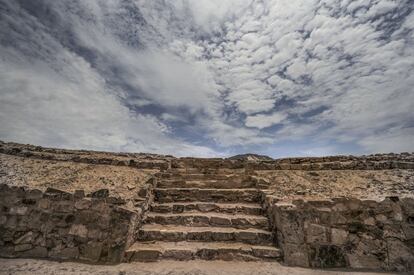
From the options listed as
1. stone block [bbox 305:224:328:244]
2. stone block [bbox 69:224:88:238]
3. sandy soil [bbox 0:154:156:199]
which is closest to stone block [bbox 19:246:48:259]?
stone block [bbox 69:224:88:238]

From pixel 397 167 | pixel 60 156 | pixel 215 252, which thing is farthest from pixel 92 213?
pixel 397 167

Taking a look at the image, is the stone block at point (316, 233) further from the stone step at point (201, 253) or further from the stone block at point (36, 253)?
the stone block at point (36, 253)

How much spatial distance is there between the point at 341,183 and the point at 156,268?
22.5 ft

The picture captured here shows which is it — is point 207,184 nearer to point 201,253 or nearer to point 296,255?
point 201,253

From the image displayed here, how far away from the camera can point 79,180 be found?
25.9 ft

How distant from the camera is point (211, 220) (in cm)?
548

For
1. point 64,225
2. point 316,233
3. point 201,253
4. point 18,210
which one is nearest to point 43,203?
point 18,210

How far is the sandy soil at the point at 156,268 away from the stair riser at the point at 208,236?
620 mm

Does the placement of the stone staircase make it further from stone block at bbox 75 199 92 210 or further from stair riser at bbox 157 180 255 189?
stone block at bbox 75 199 92 210

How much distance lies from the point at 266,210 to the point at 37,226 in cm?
520

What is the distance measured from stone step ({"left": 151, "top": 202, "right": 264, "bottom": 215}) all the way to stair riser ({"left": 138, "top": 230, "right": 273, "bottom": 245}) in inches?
39.1

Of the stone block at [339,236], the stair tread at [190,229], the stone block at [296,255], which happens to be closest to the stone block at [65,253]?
the stair tread at [190,229]

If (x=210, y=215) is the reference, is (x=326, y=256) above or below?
below

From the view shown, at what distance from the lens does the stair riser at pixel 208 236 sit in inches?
191
